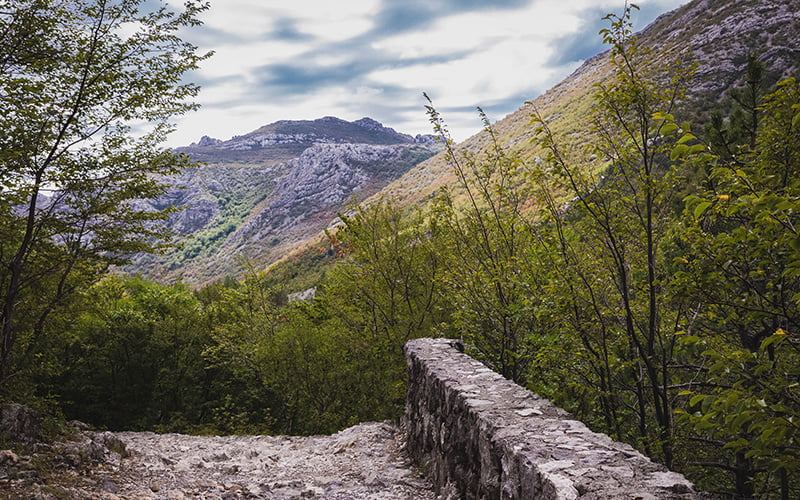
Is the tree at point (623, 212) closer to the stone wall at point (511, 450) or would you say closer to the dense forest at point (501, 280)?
the dense forest at point (501, 280)

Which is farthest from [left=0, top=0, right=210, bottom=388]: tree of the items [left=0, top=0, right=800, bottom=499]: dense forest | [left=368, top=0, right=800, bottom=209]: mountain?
[left=368, top=0, right=800, bottom=209]: mountain

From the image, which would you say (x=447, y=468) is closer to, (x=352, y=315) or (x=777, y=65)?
(x=352, y=315)

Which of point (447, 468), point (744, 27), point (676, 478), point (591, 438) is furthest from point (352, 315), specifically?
point (744, 27)

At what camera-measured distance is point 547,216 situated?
4.98 meters

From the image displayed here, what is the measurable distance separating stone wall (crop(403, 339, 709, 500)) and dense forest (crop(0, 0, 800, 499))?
0.61 meters

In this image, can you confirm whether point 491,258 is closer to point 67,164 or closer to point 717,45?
point 67,164

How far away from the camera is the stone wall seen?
263cm

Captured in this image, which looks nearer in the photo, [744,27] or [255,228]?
[744,27]

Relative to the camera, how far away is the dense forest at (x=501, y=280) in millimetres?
3318

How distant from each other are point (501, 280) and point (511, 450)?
3.45 m

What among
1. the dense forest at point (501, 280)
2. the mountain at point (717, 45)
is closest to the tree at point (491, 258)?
the dense forest at point (501, 280)

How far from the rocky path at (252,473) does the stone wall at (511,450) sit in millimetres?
836

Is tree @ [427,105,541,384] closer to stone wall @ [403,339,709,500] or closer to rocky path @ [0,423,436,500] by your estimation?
stone wall @ [403,339,709,500]

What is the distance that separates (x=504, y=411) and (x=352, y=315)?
8593 mm
